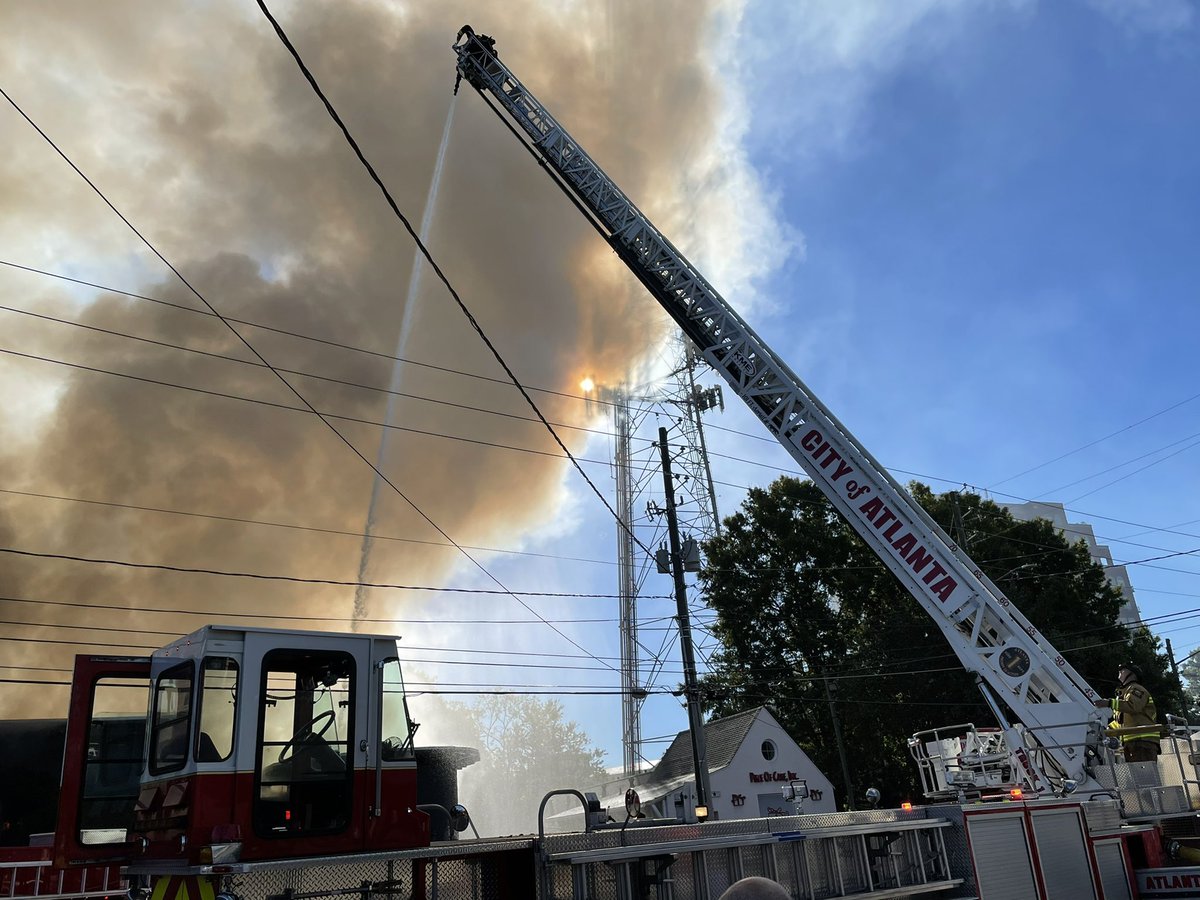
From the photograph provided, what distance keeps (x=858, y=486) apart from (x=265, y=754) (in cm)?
981

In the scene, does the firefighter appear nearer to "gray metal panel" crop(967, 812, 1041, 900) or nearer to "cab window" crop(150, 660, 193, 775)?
"gray metal panel" crop(967, 812, 1041, 900)

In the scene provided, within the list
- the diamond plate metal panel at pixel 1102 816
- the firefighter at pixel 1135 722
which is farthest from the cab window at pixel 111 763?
the firefighter at pixel 1135 722

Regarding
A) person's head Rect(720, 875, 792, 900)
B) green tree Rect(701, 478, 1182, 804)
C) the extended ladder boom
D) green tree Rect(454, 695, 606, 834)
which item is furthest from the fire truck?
green tree Rect(454, 695, 606, 834)

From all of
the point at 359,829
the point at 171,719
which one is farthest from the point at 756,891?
the point at 171,719

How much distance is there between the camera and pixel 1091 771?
1092 cm

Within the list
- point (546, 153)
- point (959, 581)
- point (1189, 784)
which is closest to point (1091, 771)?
point (1189, 784)

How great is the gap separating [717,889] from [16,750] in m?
12.8

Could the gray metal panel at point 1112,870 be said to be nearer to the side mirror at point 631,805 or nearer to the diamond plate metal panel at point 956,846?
the diamond plate metal panel at point 956,846

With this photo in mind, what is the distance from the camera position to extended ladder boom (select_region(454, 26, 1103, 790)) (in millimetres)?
11367

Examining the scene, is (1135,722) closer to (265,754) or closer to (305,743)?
(305,743)

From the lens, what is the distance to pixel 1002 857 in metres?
7.68

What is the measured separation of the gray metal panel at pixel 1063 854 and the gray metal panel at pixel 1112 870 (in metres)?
0.30

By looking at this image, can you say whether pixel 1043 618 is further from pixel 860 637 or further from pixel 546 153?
pixel 546 153

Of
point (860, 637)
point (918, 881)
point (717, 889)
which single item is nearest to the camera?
point (717, 889)
